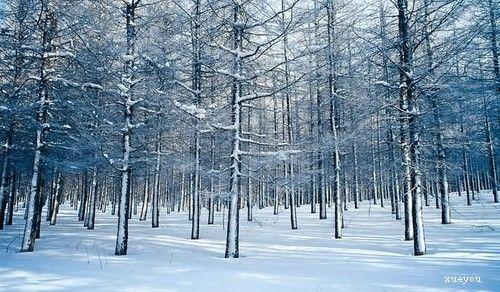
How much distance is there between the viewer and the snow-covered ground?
745 centimetres

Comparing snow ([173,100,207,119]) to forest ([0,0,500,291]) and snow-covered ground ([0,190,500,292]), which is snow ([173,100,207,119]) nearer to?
forest ([0,0,500,291])

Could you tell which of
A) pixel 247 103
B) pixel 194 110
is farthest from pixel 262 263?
pixel 247 103

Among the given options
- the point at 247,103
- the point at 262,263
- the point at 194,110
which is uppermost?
the point at 247,103

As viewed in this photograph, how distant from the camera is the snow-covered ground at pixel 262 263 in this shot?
7445mm

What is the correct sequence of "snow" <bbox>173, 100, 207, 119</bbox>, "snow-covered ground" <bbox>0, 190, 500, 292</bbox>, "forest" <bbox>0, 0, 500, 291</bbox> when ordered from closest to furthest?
"snow-covered ground" <bbox>0, 190, 500, 292</bbox>, "forest" <bbox>0, 0, 500, 291</bbox>, "snow" <bbox>173, 100, 207, 119</bbox>

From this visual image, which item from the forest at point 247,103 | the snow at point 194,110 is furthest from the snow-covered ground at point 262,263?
the snow at point 194,110

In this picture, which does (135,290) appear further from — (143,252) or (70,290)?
(143,252)

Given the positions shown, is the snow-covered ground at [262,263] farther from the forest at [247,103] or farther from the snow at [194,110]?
the snow at [194,110]

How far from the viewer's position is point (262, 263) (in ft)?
33.0

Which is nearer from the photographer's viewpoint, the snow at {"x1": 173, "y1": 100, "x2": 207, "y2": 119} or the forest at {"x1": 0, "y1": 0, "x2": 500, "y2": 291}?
the forest at {"x1": 0, "y1": 0, "x2": 500, "y2": 291}

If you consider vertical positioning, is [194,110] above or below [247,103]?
below

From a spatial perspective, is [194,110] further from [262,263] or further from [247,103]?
[262,263]

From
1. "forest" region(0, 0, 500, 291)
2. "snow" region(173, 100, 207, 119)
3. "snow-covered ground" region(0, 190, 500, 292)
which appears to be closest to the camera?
"snow-covered ground" region(0, 190, 500, 292)

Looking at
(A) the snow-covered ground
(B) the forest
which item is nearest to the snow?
(B) the forest
